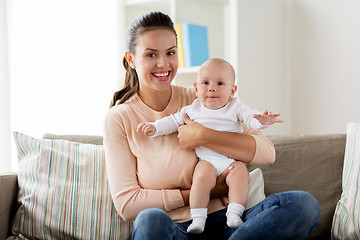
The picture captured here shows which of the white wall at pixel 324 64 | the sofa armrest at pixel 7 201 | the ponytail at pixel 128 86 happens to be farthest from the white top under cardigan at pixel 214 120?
the white wall at pixel 324 64

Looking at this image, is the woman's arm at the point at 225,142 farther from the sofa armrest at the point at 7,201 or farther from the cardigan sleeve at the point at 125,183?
the sofa armrest at the point at 7,201

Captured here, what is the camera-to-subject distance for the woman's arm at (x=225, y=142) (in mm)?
1536

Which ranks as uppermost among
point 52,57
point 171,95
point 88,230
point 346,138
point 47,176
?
point 52,57

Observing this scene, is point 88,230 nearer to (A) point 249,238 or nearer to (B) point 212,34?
(A) point 249,238

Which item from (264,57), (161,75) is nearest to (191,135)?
(161,75)

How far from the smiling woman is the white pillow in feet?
4.72

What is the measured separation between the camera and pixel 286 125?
2.88 meters

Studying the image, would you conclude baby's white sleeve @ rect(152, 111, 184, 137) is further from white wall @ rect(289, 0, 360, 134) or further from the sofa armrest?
white wall @ rect(289, 0, 360, 134)

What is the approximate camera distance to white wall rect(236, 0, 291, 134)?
258 centimetres

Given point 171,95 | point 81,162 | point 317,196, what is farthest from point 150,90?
point 317,196

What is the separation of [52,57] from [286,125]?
151 centimetres

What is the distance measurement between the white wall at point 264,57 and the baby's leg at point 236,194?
44.4 inches

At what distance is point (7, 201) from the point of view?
181 cm

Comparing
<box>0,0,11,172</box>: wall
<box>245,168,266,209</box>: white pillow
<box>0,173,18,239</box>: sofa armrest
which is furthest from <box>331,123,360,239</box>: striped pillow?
<box>0,0,11,172</box>: wall
